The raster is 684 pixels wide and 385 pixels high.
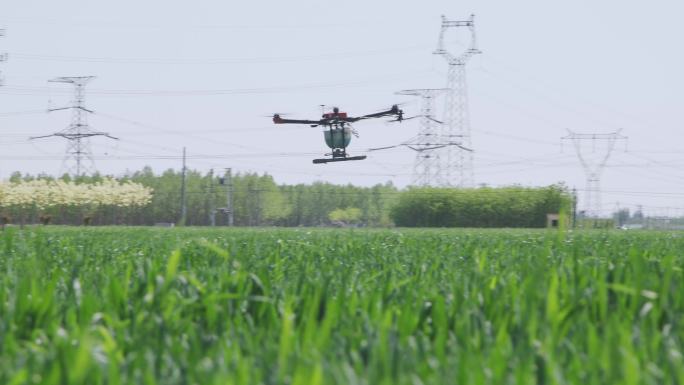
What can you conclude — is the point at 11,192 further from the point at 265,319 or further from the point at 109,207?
the point at 265,319

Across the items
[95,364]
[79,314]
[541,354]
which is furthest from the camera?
[79,314]

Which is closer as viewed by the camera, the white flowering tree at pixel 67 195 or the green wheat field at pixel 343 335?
the green wheat field at pixel 343 335

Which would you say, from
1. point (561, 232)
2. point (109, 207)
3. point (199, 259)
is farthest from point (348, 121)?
point (109, 207)

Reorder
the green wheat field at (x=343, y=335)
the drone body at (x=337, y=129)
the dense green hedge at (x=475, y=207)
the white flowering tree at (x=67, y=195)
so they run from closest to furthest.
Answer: the green wheat field at (x=343, y=335) → the drone body at (x=337, y=129) → the dense green hedge at (x=475, y=207) → the white flowering tree at (x=67, y=195)

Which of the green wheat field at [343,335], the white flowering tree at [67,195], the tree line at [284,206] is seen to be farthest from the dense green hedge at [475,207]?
the green wheat field at [343,335]

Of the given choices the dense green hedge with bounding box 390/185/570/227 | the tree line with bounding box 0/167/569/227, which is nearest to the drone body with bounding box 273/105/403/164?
Result: the tree line with bounding box 0/167/569/227

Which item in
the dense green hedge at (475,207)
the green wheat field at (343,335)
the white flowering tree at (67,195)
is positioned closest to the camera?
the green wheat field at (343,335)

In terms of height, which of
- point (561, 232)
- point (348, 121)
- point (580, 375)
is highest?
point (348, 121)

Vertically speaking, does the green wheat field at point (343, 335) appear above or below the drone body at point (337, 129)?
below

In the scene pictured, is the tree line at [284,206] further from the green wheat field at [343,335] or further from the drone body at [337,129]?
the green wheat field at [343,335]
